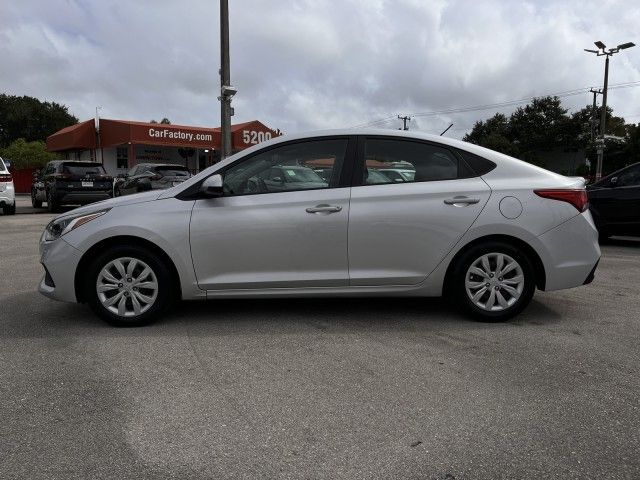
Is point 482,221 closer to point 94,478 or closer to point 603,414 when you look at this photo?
point 603,414

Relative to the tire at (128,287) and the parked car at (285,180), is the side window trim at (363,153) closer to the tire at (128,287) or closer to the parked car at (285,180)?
the parked car at (285,180)

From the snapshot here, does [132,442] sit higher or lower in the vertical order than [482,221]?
lower

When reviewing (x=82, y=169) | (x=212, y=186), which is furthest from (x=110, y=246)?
(x=82, y=169)

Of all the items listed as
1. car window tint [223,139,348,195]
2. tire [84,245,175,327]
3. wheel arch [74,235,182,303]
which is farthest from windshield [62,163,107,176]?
car window tint [223,139,348,195]

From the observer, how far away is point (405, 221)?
14.6ft

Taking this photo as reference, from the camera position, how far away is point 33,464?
2461mm

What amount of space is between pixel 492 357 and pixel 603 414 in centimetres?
94

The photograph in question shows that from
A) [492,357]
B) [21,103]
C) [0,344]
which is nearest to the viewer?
[492,357]

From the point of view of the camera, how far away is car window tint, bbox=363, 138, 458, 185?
4590 millimetres

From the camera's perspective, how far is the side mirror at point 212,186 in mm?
4363

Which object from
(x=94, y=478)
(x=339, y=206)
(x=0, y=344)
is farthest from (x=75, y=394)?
(x=339, y=206)

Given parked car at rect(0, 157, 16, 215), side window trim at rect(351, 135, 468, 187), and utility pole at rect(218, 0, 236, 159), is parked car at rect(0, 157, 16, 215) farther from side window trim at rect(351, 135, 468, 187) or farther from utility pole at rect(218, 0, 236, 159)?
side window trim at rect(351, 135, 468, 187)

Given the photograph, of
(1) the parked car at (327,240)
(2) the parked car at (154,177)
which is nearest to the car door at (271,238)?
(1) the parked car at (327,240)

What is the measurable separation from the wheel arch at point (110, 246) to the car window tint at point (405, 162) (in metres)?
1.73
